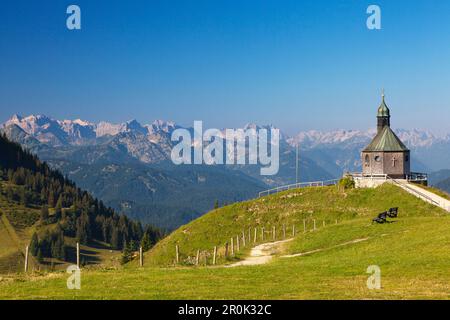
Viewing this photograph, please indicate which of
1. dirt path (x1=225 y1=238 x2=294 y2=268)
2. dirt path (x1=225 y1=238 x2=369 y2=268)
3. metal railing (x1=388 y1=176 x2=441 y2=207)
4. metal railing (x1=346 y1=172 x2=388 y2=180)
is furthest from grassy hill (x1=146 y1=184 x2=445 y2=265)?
dirt path (x1=225 y1=238 x2=369 y2=268)

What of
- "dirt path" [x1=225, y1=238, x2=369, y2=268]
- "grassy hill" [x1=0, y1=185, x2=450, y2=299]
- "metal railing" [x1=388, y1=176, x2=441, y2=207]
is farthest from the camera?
"metal railing" [x1=388, y1=176, x2=441, y2=207]

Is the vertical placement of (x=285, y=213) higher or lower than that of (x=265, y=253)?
higher

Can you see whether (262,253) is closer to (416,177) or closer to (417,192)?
(417,192)

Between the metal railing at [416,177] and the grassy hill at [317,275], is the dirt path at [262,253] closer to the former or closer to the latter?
the grassy hill at [317,275]

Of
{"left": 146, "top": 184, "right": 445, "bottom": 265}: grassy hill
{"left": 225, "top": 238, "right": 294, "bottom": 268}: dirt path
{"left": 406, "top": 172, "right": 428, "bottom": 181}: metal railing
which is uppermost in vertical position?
{"left": 406, "top": 172, "right": 428, "bottom": 181}: metal railing

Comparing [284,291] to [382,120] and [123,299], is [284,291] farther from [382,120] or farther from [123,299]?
[382,120]

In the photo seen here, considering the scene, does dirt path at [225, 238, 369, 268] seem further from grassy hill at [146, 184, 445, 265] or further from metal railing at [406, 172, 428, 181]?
metal railing at [406, 172, 428, 181]

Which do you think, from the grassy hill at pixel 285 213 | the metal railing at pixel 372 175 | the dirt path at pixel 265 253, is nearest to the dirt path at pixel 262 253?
the dirt path at pixel 265 253

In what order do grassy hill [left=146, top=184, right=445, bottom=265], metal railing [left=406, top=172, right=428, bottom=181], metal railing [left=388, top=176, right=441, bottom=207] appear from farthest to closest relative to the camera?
metal railing [left=406, top=172, right=428, bottom=181] → grassy hill [left=146, top=184, right=445, bottom=265] → metal railing [left=388, top=176, right=441, bottom=207]

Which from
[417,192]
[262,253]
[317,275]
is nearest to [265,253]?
[262,253]
